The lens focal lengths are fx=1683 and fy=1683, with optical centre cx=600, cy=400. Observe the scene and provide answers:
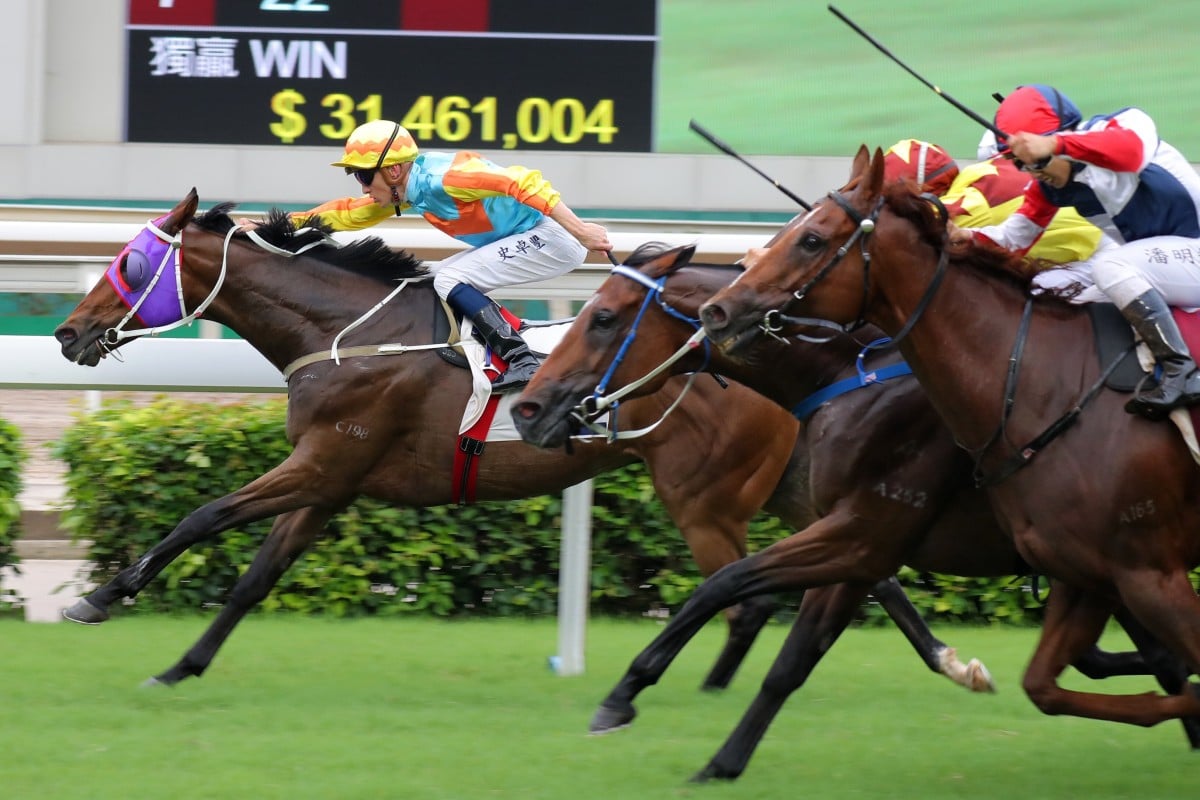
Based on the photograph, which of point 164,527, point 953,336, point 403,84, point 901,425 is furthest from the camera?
A: point 403,84

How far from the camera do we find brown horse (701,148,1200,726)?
3955 millimetres

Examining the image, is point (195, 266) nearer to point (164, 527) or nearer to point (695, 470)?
point (164, 527)

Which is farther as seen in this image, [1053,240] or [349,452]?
[349,452]

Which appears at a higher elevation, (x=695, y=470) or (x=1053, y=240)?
(x=1053, y=240)

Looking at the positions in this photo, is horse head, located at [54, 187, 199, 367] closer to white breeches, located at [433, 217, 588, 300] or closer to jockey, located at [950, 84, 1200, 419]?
white breeches, located at [433, 217, 588, 300]

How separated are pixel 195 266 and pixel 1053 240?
281 centimetres

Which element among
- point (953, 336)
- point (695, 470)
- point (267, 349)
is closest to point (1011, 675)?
point (695, 470)

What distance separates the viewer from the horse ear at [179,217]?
563 centimetres

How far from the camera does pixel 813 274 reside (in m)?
4.02

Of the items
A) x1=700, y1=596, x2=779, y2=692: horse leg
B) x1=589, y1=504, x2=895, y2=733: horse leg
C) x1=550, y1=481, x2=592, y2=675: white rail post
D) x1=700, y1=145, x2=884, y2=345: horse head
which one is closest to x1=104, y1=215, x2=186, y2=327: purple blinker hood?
x1=550, y1=481, x2=592, y2=675: white rail post

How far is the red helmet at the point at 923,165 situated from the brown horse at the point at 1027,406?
1.02 m

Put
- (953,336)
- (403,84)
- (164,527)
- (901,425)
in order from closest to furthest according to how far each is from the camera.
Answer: (953,336) → (901,425) → (164,527) → (403,84)

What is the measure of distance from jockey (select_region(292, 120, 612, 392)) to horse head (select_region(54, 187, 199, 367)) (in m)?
0.65

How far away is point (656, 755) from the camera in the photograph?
15.2 ft
